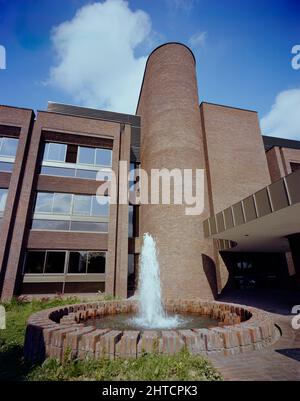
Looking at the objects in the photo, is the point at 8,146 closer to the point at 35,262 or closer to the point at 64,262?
the point at 35,262

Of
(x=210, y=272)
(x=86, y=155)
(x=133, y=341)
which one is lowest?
(x=133, y=341)

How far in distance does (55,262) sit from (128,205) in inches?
248

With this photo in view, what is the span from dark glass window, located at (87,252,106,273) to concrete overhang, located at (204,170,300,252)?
298 inches

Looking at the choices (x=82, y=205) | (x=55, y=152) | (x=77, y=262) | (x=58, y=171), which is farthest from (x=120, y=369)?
(x=55, y=152)

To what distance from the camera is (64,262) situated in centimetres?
1503

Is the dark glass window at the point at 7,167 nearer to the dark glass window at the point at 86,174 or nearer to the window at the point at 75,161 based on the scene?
the window at the point at 75,161

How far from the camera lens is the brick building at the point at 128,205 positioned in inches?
572

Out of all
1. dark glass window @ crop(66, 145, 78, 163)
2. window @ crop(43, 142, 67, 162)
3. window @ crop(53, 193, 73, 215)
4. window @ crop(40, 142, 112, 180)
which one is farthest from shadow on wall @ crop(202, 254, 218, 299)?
window @ crop(43, 142, 67, 162)

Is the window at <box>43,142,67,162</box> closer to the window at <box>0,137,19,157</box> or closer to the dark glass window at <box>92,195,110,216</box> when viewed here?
the window at <box>0,137,19,157</box>

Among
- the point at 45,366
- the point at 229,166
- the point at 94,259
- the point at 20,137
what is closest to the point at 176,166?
the point at 229,166

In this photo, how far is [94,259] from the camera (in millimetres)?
15555

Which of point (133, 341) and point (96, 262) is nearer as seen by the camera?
point (133, 341)
